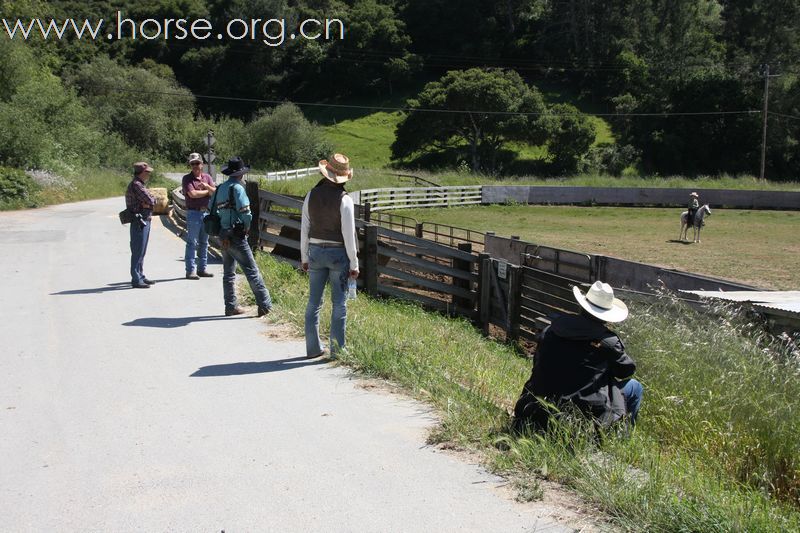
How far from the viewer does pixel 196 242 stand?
506 inches

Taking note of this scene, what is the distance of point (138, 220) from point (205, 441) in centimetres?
709

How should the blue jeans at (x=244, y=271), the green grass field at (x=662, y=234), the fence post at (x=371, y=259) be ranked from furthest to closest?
the green grass field at (x=662, y=234)
the fence post at (x=371, y=259)
the blue jeans at (x=244, y=271)

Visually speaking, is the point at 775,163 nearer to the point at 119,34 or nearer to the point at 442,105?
the point at 442,105

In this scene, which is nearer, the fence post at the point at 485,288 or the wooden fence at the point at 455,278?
the wooden fence at the point at 455,278

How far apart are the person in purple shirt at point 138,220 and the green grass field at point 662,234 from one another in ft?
43.3

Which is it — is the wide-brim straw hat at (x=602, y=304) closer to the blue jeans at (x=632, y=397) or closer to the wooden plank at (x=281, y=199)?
the blue jeans at (x=632, y=397)

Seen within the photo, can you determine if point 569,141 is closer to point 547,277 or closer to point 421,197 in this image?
point 421,197

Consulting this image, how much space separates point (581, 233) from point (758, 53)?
60.2m

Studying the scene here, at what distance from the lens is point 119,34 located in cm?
10731

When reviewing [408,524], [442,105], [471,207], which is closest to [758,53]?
[442,105]

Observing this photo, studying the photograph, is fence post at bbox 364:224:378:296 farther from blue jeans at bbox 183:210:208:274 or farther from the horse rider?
the horse rider

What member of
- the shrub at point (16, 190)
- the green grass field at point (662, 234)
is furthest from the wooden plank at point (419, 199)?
the shrub at point (16, 190)

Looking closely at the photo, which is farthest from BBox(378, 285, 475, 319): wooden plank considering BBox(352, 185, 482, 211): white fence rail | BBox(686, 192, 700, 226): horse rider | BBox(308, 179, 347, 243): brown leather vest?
BBox(352, 185, 482, 211): white fence rail

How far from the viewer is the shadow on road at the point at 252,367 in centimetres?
725
